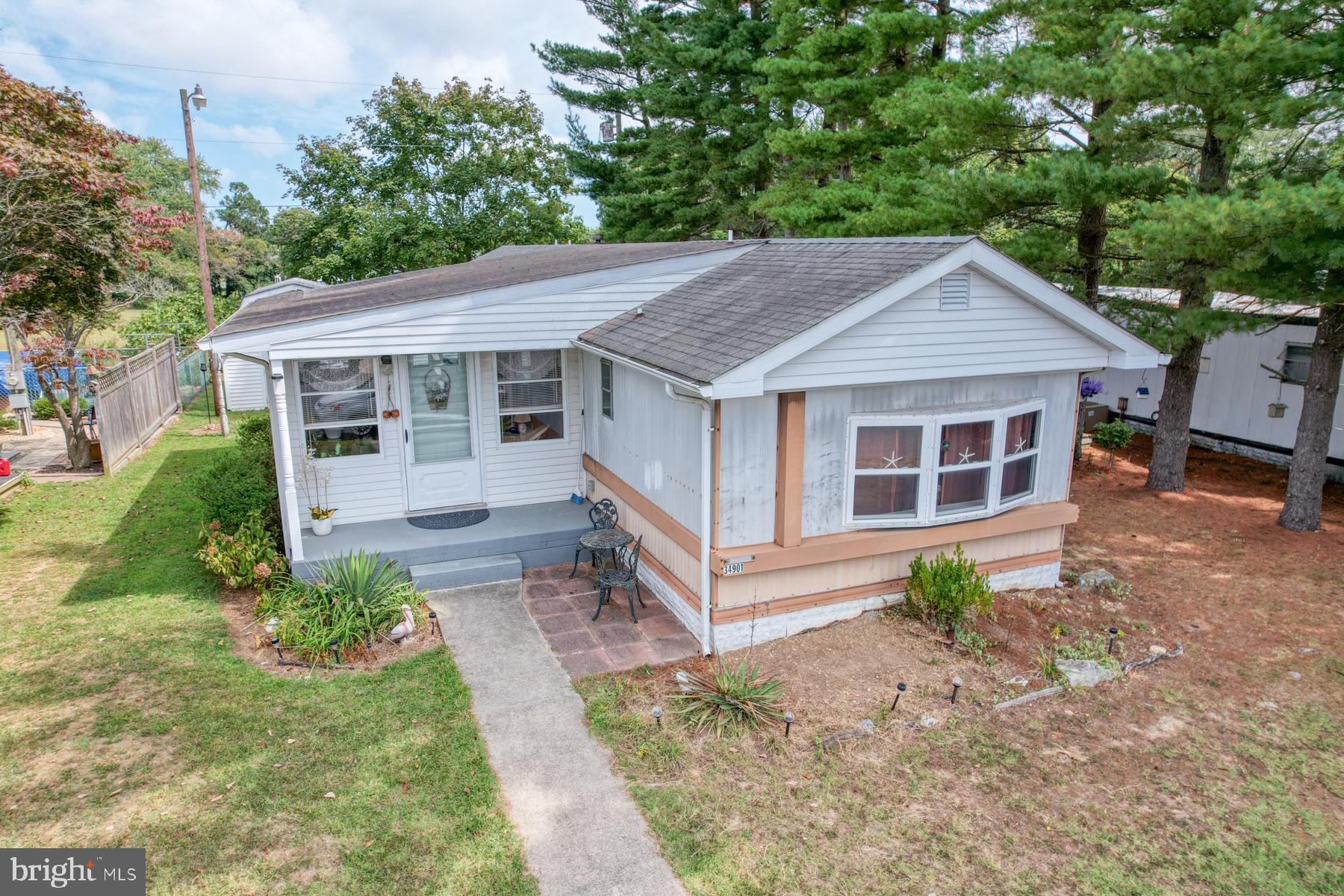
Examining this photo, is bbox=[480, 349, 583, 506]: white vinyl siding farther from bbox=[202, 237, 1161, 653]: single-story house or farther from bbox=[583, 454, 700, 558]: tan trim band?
bbox=[583, 454, 700, 558]: tan trim band

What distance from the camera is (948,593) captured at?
24.0ft

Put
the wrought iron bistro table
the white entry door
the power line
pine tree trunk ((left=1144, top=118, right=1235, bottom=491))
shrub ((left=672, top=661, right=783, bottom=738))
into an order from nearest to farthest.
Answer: shrub ((left=672, top=661, right=783, bottom=738)) < the wrought iron bistro table < the white entry door < pine tree trunk ((left=1144, top=118, right=1235, bottom=491)) < the power line

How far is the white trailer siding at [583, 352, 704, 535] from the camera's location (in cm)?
731

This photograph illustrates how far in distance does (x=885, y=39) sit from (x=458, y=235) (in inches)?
532

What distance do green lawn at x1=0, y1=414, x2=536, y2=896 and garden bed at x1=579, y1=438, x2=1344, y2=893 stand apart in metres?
1.18

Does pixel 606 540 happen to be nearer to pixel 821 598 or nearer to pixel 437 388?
pixel 821 598

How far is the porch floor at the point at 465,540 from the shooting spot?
8.57 m

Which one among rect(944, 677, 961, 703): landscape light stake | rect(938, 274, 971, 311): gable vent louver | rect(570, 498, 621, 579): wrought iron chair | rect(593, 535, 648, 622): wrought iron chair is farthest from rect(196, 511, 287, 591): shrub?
rect(938, 274, 971, 311): gable vent louver

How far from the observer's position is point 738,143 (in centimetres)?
2111

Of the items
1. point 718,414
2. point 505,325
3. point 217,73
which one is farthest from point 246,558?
point 217,73

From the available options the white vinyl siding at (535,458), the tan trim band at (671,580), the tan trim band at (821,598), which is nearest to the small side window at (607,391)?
the white vinyl siding at (535,458)

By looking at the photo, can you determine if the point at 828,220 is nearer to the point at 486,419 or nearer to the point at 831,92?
the point at 831,92

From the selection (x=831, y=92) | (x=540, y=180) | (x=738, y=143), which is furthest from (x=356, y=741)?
(x=540, y=180)

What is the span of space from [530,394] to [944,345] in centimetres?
515
